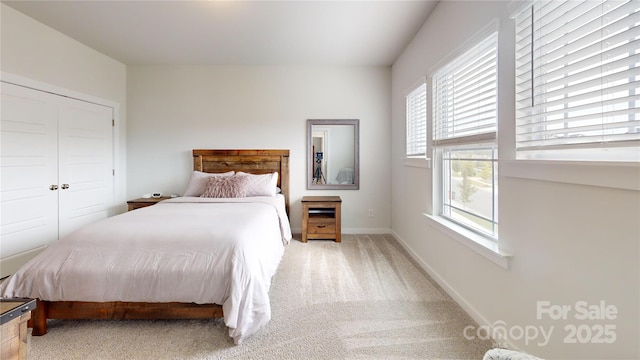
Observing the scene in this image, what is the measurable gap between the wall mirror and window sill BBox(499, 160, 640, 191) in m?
2.84

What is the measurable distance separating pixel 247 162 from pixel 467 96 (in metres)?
3.09

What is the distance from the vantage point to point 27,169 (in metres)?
2.96

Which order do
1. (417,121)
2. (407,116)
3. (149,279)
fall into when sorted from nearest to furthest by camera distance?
(149,279)
(417,121)
(407,116)

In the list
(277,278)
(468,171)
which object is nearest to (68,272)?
(277,278)

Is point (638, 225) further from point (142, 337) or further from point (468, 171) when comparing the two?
point (142, 337)

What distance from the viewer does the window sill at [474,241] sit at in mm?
1638

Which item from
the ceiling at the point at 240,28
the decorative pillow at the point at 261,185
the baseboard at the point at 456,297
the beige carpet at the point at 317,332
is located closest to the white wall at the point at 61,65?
the ceiling at the point at 240,28

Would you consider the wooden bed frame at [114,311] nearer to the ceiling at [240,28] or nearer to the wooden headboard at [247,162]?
the wooden headboard at [247,162]

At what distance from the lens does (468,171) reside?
223 cm

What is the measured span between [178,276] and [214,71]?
3.47 m

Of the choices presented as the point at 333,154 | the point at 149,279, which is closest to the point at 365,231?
the point at 333,154

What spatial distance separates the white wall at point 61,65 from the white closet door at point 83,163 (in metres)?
0.17

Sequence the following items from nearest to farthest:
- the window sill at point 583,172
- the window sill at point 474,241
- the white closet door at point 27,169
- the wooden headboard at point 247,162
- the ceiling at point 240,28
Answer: the window sill at point 583,172 → the window sill at point 474,241 → the ceiling at point 240,28 → the white closet door at point 27,169 → the wooden headboard at point 247,162

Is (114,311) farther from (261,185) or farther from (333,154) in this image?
(333,154)
